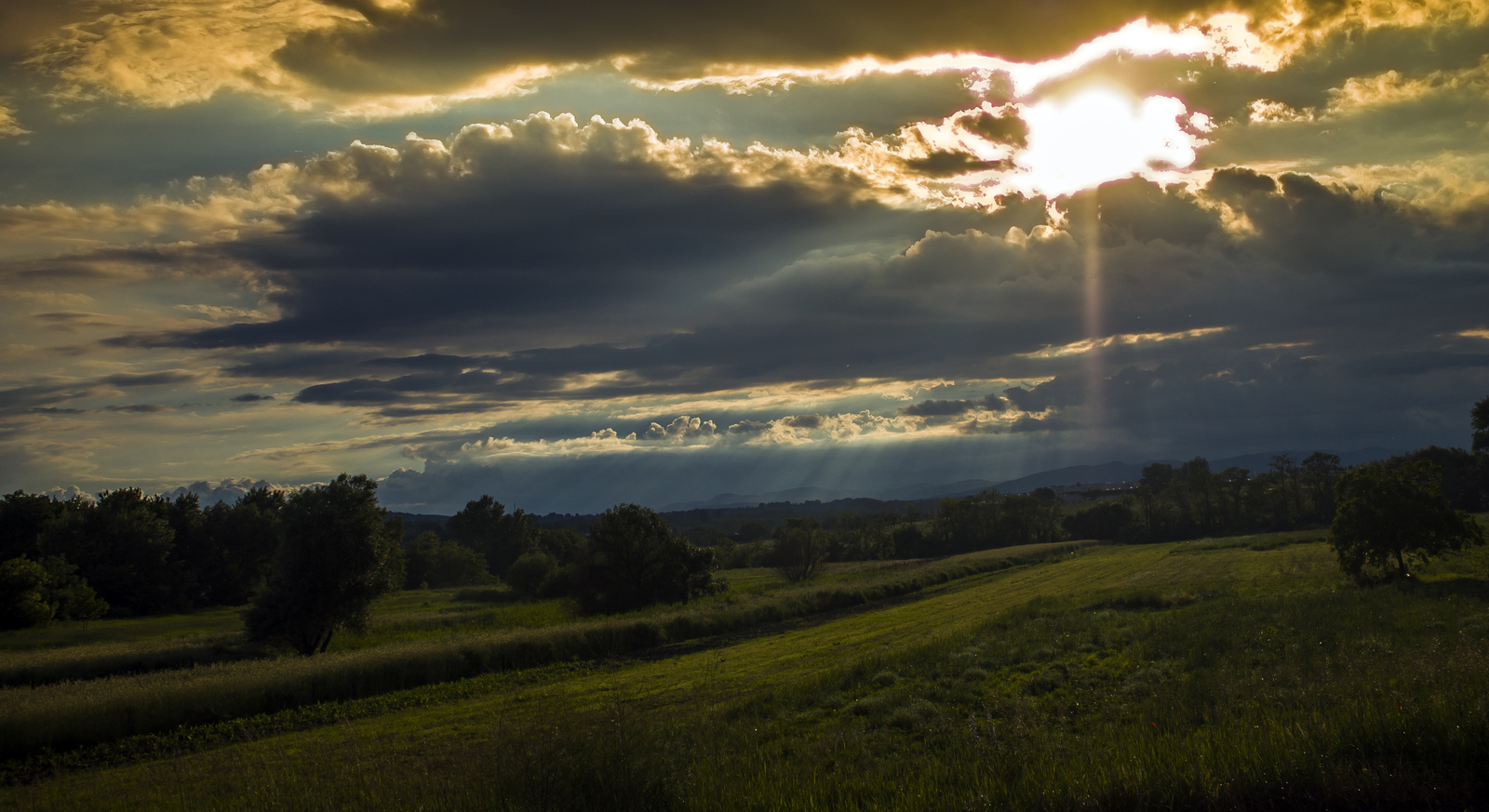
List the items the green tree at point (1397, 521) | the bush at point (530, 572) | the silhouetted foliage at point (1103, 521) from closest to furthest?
the green tree at point (1397, 521) → the bush at point (530, 572) → the silhouetted foliage at point (1103, 521)

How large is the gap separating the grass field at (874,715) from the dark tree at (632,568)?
48.0 ft

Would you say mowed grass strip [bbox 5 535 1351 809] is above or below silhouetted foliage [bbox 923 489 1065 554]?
above

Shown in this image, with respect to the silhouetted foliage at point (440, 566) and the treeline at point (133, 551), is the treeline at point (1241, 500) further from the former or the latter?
the treeline at point (133, 551)

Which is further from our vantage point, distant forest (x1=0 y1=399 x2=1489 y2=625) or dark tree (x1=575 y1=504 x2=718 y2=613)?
distant forest (x1=0 y1=399 x2=1489 y2=625)

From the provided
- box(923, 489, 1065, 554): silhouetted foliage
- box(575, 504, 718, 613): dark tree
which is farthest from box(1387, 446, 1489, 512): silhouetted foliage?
box(575, 504, 718, 613): dark tree

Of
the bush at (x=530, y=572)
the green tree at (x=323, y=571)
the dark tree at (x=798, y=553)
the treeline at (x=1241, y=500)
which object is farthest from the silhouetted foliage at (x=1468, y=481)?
the green tree at (x=323, y=571)

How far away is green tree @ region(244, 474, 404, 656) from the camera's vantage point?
43531 millimetres

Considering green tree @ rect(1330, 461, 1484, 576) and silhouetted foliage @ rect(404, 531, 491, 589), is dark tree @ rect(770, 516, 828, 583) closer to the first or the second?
silhouetted foliage @ rect(404, 531, 491, 589)

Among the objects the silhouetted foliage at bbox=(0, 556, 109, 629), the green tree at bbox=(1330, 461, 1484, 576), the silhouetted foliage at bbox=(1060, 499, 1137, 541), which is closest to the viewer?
the green tree at bbox=(1330, 461, 1484, 576)

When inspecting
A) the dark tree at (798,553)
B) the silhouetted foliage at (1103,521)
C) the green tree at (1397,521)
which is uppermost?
the green tree at (1397,521)

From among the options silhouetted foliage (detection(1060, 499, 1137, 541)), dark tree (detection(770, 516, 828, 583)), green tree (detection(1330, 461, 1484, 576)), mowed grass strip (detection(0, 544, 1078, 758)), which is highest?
green tree (detection(1330, 461, 1484, 576))

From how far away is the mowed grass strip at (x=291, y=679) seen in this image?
24844mm

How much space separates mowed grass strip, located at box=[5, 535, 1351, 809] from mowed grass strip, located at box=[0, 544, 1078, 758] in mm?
5385

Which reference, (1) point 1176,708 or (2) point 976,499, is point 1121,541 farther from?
(1) point 1176,708
